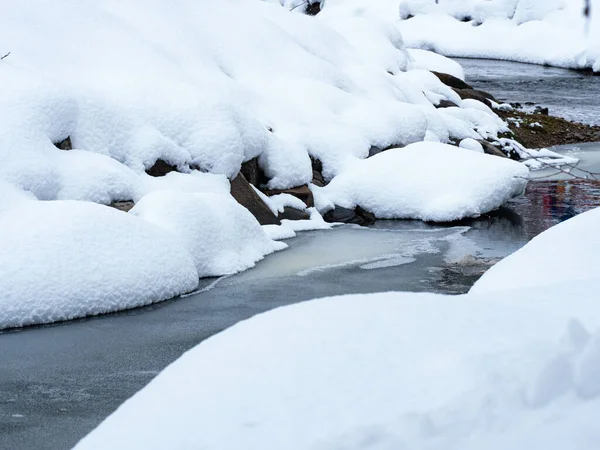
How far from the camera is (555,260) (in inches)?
184

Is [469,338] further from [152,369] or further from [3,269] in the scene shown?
[3,269]

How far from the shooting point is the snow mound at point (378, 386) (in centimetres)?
253

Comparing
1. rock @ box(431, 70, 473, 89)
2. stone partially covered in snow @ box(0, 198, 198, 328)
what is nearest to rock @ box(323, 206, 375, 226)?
stone partially covered in snow @ box(0, 198, 198, 328)

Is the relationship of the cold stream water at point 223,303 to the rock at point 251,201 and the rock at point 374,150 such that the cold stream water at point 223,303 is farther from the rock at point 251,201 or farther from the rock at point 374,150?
the rock at point 374,150

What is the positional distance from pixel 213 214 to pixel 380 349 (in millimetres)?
7046

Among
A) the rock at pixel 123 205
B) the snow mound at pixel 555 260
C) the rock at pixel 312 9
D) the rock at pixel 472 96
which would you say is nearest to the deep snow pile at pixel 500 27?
the rock at pixel 312 9

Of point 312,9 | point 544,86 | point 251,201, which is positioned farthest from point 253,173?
point 312,9

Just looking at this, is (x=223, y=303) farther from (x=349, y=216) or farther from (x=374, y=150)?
(x=374, y=150)

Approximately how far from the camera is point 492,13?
48594mm

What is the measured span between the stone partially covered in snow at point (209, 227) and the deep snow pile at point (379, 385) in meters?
6.29

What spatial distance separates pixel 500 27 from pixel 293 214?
37503 mm

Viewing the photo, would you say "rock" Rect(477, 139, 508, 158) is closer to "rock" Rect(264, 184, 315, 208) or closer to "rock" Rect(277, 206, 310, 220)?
"rock" Rect(264, 184, 315, 208)

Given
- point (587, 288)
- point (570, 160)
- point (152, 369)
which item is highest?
point (587, 288)

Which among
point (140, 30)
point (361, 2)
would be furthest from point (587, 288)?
point (361, 2)
